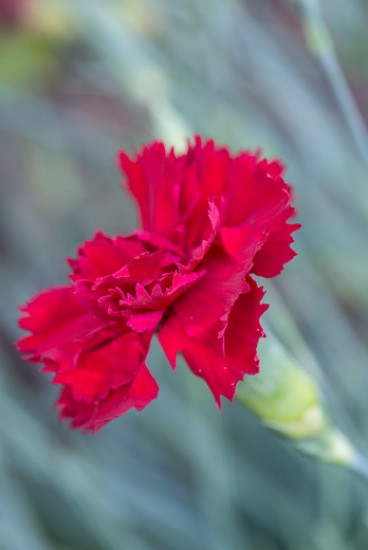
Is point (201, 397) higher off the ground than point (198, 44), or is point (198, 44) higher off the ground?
point (198, 44)

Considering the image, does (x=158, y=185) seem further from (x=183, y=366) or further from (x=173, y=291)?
(x=183, y=366)

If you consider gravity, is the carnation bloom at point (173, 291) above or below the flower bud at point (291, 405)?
above

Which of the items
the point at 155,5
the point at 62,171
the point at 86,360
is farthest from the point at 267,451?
the point at 62,171

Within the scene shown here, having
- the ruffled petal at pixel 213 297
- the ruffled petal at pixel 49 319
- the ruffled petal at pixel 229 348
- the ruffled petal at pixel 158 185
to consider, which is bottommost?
the ruffled petal at pixel 229 348

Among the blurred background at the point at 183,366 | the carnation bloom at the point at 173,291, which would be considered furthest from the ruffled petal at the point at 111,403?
the blurred background at the point at 183,366

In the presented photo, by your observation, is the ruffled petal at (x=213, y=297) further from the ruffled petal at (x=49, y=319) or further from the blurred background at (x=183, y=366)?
the blurred background at (x=183, y=366)

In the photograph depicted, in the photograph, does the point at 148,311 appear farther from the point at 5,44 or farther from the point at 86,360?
the point at 5,44
